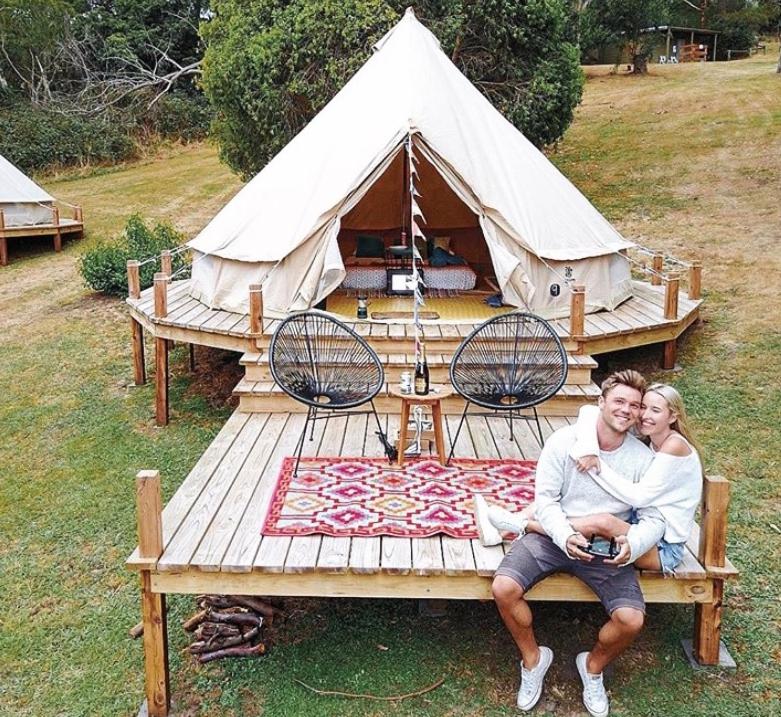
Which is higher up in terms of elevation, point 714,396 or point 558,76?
point 558,76

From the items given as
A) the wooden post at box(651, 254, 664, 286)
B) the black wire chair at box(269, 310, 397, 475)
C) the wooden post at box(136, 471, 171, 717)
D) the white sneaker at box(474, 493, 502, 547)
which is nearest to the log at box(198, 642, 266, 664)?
the wooden post at box(136, 471, 171, 717)

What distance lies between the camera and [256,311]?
6.29 m

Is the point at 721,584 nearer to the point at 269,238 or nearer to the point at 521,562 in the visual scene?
the point at 521,562

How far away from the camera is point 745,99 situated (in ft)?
63.8

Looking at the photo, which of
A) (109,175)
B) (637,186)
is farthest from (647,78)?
(109,175)

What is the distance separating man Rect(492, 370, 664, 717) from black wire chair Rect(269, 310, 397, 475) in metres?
1.51

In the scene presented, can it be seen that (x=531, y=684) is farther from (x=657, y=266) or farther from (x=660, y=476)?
(x=657, y=266)

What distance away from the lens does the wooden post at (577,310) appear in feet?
20.4

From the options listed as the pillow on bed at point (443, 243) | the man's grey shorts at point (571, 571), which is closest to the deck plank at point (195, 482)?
the man's grey shorts at point (571, 571)

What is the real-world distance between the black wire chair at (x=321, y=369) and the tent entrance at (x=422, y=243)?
274 cm

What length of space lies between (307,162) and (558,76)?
6.32 metres

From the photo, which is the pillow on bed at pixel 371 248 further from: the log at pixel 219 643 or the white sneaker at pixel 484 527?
the log at pixel 219 643

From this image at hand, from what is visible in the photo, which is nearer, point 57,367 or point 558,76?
point 57,367

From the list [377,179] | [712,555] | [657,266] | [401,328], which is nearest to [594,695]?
[712,555]
